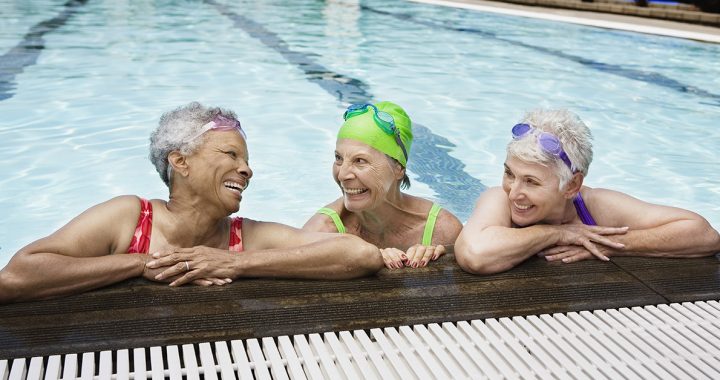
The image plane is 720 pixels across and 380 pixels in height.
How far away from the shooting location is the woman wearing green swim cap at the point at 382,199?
3639 mm

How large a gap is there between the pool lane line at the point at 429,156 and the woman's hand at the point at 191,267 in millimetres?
3608

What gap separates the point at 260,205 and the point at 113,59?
625 centimetres

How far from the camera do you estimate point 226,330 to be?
2.60 m

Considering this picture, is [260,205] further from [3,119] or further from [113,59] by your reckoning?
[113,59]

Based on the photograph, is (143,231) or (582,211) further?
(582,211)

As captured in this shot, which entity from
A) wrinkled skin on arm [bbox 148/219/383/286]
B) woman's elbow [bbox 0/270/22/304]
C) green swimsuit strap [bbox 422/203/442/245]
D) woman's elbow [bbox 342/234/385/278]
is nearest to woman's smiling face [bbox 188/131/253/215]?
wrinkled skin on arm [bbox 148/219/383/286]

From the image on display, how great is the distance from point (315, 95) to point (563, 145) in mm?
7062

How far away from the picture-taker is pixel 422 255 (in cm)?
340

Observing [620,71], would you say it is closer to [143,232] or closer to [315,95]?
[315,95]

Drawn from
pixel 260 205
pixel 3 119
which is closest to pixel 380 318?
pixel 260 205

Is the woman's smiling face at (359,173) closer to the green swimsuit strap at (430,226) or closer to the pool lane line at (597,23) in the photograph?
the green swimsuit strap at (430,226)

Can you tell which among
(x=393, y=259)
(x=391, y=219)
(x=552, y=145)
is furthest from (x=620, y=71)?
(x=393, y=259)

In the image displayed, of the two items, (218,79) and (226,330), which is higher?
(226,330)

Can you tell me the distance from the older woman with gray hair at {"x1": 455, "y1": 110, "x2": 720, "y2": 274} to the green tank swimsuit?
0.41 m
